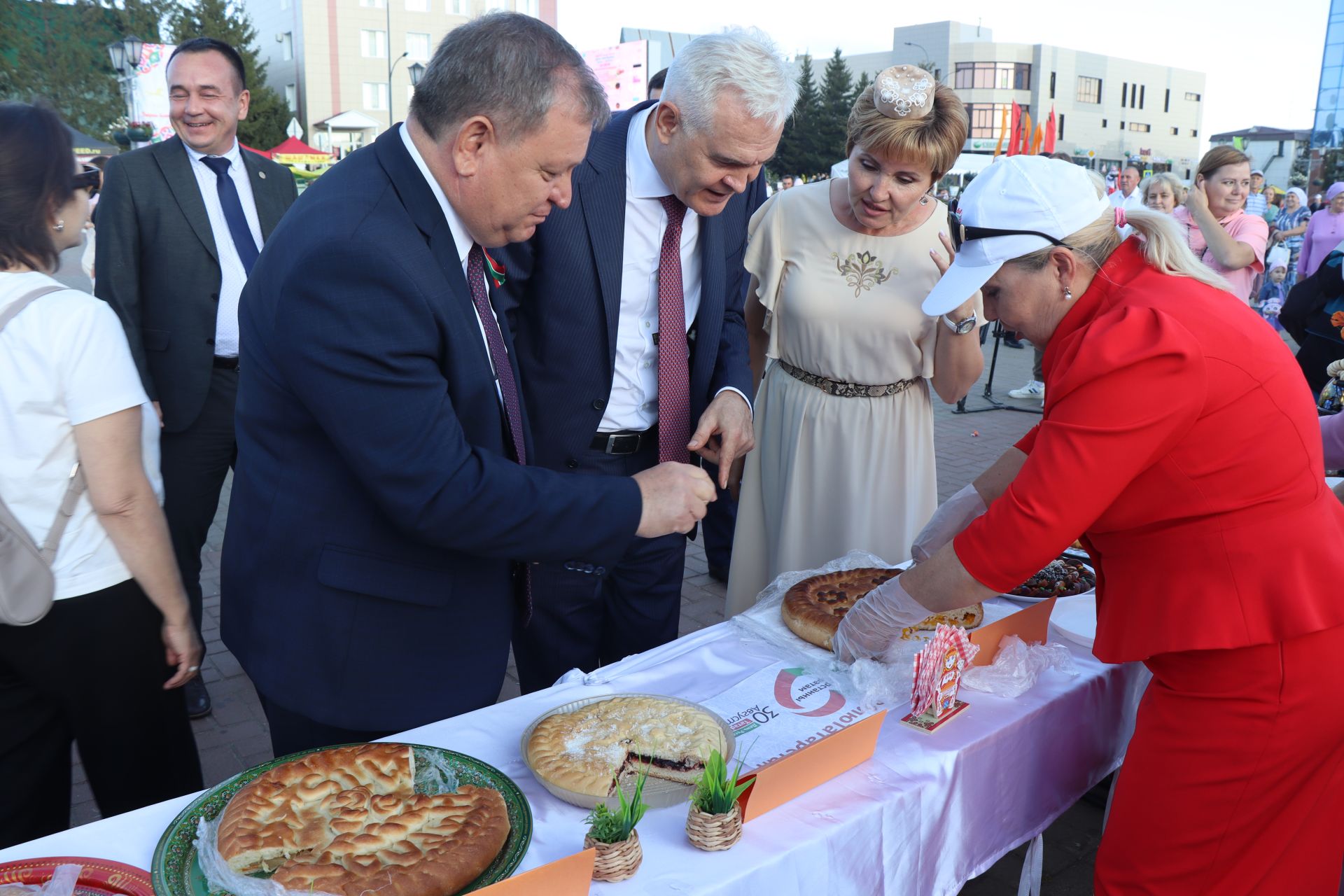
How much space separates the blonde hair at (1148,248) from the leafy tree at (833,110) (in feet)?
146

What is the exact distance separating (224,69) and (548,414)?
227 centimetres

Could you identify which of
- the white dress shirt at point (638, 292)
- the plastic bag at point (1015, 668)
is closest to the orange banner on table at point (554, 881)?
the plastic bag at point (1015, 668)

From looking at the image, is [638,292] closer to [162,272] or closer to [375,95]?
[162,272]

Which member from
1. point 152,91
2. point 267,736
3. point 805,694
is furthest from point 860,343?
point 152,91

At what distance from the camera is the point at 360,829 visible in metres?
1.19

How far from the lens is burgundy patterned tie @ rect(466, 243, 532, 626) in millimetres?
1672

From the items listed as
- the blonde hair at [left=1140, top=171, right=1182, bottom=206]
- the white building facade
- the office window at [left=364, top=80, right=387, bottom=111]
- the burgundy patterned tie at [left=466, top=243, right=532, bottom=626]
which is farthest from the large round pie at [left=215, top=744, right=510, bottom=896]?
the white building facade

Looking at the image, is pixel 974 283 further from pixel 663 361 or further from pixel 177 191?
pixel 177 191

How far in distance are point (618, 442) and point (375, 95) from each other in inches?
1979

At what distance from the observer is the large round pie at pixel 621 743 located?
1.36 meters

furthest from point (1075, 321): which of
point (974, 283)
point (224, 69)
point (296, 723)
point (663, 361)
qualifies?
point (224, 69)

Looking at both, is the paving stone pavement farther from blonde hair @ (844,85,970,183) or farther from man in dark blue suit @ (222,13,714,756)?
blonde hair @ (844,85,970,183)

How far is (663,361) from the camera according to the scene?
228 cm

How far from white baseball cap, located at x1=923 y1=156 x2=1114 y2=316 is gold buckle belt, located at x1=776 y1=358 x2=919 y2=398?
112cm
